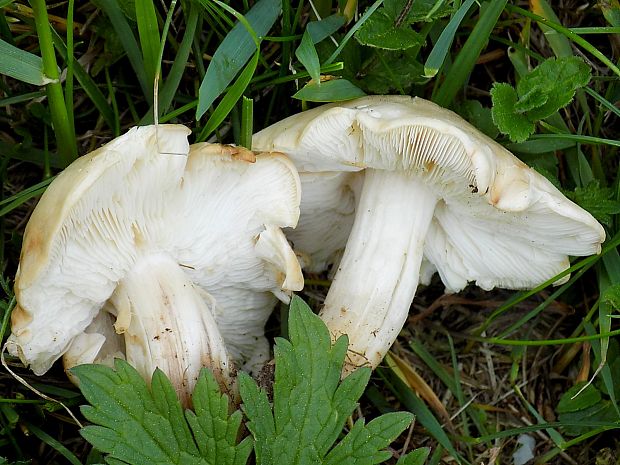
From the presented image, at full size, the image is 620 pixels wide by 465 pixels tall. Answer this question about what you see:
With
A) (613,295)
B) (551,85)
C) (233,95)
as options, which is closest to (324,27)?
(233,95)

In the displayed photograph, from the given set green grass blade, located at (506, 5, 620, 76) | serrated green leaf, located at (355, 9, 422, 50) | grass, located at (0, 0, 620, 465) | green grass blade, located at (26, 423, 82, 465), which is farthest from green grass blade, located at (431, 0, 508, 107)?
green grass blade, located at (26, 423, 82, 465)

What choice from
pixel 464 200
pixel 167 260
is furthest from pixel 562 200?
pixel 167 260

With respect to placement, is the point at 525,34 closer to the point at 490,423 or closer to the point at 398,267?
the point at 398,267

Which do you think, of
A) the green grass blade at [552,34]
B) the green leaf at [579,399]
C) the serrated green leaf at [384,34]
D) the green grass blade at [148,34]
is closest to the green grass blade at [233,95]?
the green grass blade at [148,34]

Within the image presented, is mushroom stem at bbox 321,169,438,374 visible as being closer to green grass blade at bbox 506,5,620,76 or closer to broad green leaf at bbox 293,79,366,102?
broad green leaf at bbox 293,79,366,102

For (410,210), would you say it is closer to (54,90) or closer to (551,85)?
(551,85)

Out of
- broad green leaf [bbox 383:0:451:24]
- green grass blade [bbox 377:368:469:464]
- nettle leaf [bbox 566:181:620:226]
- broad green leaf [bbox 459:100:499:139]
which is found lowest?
green grass blade [bbox 377:368:469:464]
